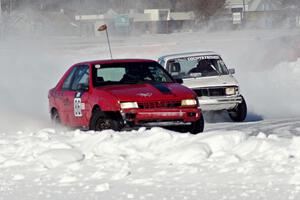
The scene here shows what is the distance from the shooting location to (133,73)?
12.9 meters

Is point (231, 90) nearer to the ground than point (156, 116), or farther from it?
nearer to the ground

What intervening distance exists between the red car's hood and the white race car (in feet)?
12.2

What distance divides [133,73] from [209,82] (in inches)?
149

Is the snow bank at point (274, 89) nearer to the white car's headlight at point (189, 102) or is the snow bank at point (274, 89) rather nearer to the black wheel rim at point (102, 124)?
the white car's headlight at point (189, 102)

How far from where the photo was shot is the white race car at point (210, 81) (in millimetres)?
16156

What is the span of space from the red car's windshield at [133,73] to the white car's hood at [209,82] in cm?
302

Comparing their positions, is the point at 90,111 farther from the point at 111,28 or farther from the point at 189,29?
the point at 189,29

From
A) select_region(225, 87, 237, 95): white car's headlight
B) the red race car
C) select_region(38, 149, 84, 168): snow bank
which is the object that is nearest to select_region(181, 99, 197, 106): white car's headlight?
the red race car

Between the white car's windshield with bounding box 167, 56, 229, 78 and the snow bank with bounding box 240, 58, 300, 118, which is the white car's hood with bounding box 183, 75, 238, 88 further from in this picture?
the snow bank with bounding box 240, 58, 300, 118

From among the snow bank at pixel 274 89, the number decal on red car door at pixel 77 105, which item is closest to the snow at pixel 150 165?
the number decal on red car door at pixel 77 105

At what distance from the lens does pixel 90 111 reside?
12336mm

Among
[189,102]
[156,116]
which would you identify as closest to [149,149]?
[156,116]

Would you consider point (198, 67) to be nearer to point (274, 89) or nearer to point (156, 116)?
point (156, 116)

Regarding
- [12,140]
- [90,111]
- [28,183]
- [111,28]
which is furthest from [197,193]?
[111,28]
